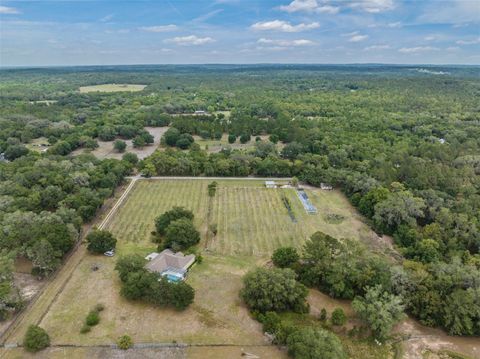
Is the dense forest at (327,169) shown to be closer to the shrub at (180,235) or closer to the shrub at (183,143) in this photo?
the shrub at (183,143)

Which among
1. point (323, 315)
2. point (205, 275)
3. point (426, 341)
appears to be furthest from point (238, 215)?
point (426, 341)

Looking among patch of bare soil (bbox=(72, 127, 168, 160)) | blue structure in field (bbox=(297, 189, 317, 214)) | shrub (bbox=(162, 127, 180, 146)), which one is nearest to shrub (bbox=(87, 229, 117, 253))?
blue structure in field (bbox=(297, 189, 317, 214))

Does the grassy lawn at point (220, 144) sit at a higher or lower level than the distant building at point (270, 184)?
higher

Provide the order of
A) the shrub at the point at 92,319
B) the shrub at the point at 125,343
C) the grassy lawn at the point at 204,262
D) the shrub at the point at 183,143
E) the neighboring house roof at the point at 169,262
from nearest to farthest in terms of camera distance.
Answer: the shrub at the point at 125,343, the grassy lawn at the point at 204,262, the shrub at the point at 92,319, the neighboring house roof at the point at 169,262, the shrub at the point at 183,143

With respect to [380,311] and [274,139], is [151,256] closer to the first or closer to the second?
[380,311]

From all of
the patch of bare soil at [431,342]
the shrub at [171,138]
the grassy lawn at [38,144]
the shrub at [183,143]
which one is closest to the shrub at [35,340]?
the patch of bare soil at [431,342]

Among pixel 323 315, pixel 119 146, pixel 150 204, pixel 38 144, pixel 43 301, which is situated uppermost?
pixel 119 146
